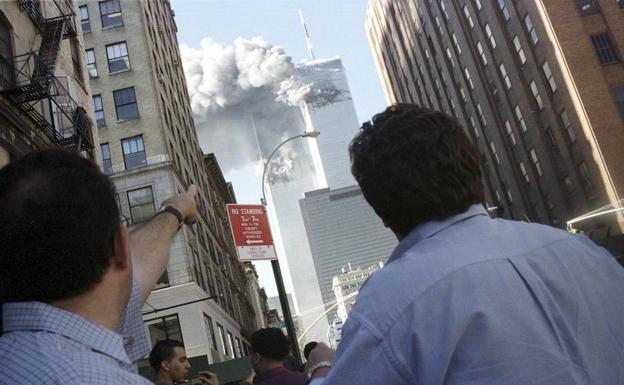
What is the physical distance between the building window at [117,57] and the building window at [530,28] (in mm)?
25614

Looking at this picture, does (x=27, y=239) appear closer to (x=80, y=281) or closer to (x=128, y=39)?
(x=80, y=281)

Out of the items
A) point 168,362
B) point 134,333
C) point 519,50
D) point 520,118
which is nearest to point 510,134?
point 520,118

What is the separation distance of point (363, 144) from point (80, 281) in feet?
3.46

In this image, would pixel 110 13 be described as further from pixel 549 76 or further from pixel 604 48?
pixel 604 48

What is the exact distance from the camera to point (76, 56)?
74.3 feet

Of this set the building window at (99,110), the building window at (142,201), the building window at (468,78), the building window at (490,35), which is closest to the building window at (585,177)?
the building window at (490,35)

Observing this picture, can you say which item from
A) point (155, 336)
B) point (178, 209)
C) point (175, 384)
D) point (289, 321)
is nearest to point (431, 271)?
point (178, 209)

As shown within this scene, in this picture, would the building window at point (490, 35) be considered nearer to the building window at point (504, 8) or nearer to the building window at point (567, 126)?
the building window at point (504, 8)

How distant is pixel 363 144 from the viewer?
2.26 meters

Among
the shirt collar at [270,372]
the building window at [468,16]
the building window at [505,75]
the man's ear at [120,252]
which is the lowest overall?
the shirt collar at [270,372]

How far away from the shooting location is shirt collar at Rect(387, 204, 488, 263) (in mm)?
2090

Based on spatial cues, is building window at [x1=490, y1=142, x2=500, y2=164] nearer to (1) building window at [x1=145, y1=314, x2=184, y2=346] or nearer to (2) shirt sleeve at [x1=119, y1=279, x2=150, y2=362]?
(1) building window at [x1=145, y1=314, x2=184, y2=346]

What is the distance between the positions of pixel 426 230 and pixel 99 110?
3831 cm

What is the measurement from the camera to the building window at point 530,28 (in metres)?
41.0
